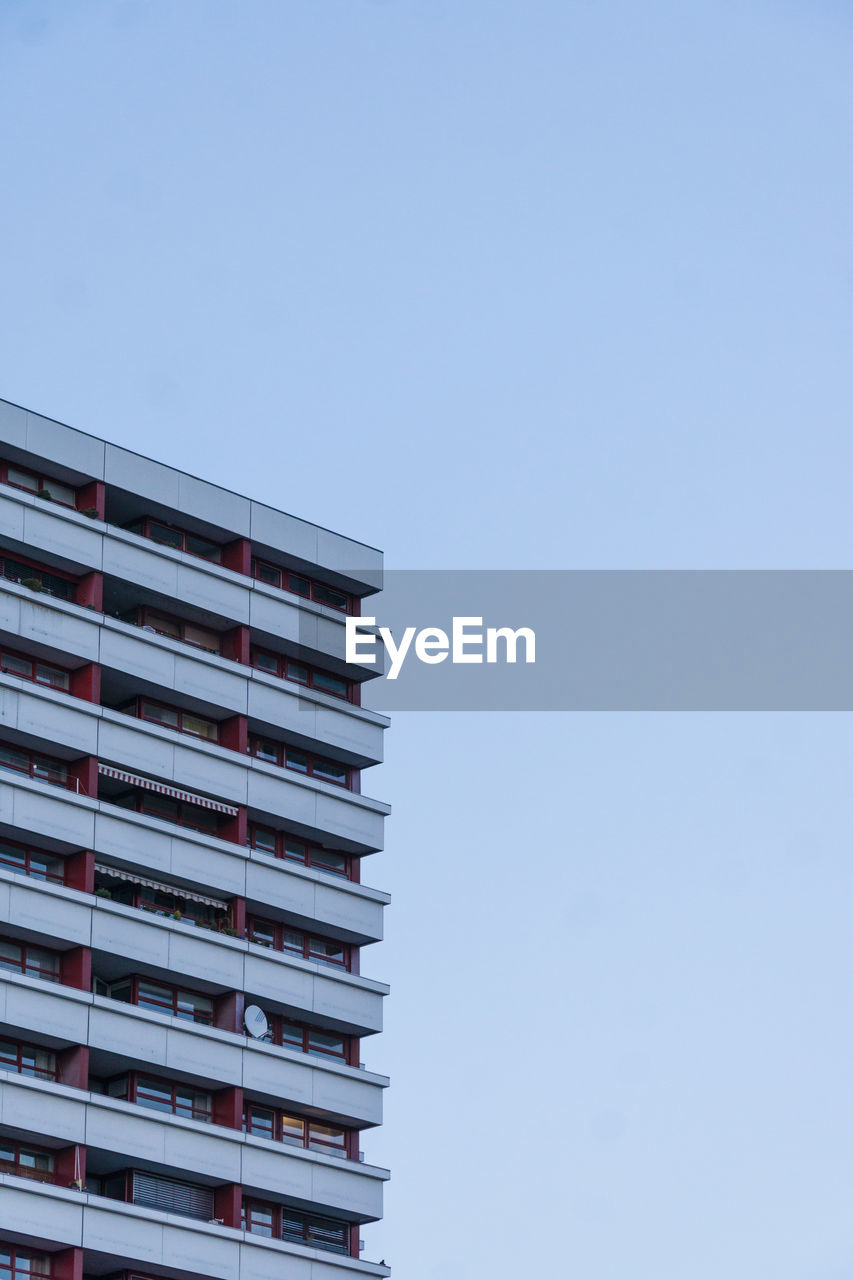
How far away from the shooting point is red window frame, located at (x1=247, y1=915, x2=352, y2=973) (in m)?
104

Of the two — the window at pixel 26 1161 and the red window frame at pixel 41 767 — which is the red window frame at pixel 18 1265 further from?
the red window frame at pixel 41 767

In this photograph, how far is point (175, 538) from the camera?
106 meters

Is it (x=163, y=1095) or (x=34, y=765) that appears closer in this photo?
(x=163, y=1095)

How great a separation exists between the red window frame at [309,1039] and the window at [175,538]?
1810cm

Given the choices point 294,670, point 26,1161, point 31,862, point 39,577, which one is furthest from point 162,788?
point 26,1161

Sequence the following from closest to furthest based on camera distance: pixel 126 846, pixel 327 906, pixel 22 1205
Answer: pixel 22 1205 → pixel 126 846 → pixel 327 906

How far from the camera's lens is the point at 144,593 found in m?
102

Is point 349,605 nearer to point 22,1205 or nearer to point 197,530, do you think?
point 197,530

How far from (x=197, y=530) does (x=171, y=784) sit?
10553 mm

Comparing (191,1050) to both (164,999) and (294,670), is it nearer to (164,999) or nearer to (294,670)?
(164,999)

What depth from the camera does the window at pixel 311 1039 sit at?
103 m

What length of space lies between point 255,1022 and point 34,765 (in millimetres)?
12486

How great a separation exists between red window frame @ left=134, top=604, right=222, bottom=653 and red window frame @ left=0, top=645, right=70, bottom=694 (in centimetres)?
436

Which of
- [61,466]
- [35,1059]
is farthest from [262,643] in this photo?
[35,1059]
